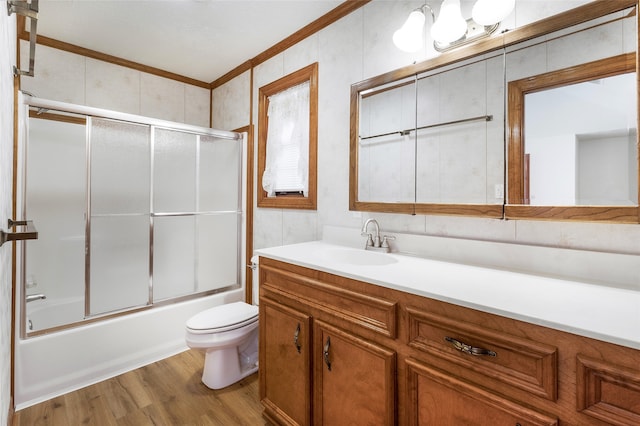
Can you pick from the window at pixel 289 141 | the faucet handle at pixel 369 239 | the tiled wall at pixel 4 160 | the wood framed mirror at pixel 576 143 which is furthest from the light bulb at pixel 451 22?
the tiled wall at pixel 4 160

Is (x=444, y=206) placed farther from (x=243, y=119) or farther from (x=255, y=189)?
(x=243, y=119)

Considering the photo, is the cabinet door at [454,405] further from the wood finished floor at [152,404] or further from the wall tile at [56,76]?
the wall tile at [56,76]

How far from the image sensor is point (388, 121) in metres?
1.67

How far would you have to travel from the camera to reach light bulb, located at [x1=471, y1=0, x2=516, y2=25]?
121cm

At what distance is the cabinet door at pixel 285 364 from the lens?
1.38 m

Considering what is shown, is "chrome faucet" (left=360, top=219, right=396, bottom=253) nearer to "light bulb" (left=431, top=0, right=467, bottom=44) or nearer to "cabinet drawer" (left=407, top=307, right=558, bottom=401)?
"cabinet drawer" (left=407, top=307, right=558, bottom=401)

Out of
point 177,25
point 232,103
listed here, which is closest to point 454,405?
point 177,25

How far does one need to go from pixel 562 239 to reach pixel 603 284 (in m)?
0.19

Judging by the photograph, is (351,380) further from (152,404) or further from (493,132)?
(152,404)

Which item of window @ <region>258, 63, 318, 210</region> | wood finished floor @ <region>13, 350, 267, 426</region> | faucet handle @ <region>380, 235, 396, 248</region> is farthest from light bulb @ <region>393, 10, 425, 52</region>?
wood finished floor @ <region>13, 350, 267, 426</region>

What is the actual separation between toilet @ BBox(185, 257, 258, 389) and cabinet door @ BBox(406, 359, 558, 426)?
125 centimetres

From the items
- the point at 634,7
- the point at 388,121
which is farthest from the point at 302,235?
the point at 634,7

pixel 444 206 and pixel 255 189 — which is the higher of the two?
pixel 255 189

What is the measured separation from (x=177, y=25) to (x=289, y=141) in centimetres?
112
